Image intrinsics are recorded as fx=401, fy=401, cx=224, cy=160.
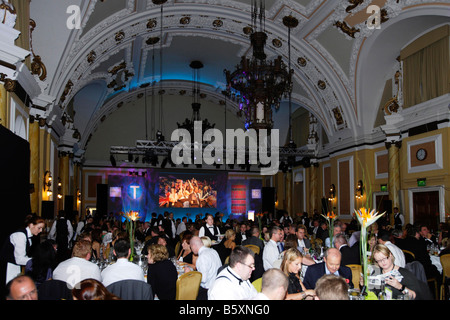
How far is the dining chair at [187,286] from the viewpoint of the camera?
4.11 meters

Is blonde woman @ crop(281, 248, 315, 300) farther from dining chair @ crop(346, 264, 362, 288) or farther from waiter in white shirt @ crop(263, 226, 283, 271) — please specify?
waiter in white shirt @ crop(263, 226, 283, 271)

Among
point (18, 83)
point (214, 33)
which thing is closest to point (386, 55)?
point (214, 33)

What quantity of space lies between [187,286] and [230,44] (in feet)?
43.4

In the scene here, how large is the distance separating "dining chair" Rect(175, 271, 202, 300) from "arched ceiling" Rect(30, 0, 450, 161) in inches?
301

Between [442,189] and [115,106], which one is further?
Result: [115,106]

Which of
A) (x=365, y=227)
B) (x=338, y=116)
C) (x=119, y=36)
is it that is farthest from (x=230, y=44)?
(x=365, y=227)

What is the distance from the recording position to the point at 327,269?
436 centimetres

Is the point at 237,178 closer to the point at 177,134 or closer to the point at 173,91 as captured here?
→ the point at 177,134

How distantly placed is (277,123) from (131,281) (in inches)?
758

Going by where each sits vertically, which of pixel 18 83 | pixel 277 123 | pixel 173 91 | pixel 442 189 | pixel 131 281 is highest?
pixel 173 91

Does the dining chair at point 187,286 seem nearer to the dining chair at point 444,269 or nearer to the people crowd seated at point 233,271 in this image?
the people crowd seated at point 233,271

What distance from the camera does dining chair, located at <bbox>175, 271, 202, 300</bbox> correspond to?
4.11m

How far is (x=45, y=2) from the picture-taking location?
29.6 feet

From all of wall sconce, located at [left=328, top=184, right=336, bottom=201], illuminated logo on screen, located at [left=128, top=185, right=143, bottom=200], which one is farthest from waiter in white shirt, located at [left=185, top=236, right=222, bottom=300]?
illuminated logo on screen, located at [left=128, top=185, right=143, bottom=200]
